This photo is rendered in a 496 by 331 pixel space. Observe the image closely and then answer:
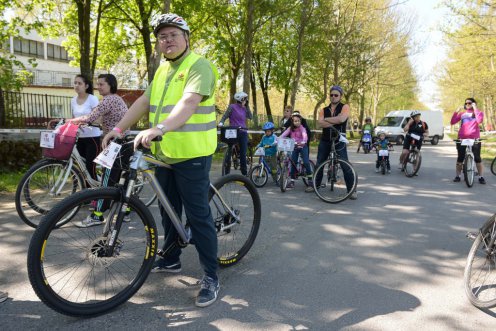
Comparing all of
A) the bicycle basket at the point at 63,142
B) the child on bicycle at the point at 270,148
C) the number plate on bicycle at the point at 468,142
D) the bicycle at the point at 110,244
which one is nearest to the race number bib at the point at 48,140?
the bicycle basket at the point at 63,142

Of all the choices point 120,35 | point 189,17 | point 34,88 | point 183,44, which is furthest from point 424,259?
point 34,88

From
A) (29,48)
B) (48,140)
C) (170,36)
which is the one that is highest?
(29,48)

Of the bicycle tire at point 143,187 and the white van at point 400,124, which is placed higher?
the white van at point 400,124

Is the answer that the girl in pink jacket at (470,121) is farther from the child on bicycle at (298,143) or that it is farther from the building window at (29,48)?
the building window at (29,48)

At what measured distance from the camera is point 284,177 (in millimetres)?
8094

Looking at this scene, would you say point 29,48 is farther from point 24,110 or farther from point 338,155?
point 338,155

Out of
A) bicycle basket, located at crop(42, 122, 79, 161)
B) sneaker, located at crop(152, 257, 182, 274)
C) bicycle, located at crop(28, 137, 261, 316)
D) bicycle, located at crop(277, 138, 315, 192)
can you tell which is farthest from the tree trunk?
sneaker, located at crop(152, 257, 182, 274)

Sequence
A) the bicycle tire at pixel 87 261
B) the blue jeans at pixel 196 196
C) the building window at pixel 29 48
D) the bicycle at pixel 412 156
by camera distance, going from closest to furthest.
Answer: the bicycle tire at pixel 87 261
the blue jeans at pixel 196 196
the bicycle at pixel 412 156
the building window at pixel 29 48

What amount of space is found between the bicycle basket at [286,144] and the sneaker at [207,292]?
494 centimetres

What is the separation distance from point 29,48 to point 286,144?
46314 mm

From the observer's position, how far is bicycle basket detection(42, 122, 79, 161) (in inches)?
198

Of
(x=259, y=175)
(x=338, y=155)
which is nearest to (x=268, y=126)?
(x=259, y=175)

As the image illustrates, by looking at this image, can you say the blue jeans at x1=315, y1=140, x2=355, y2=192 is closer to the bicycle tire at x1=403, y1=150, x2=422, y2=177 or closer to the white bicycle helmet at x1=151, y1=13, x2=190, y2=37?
the bicycle tire at x1=403, y1=150, x2=422, y2=177

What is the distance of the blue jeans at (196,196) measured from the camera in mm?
3117
